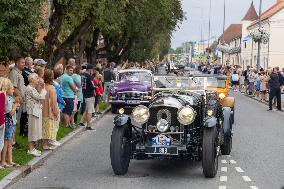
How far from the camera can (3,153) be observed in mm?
10664

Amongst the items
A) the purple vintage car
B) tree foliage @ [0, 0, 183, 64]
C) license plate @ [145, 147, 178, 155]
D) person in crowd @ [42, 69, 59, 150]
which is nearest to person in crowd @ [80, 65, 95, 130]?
tree foliage @ [0, 0, 183, 64]

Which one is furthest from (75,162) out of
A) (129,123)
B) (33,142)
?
(129,123)

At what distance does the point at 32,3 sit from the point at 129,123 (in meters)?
4.11

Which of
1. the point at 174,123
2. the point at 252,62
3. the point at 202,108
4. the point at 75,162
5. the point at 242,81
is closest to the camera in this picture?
the point at 174,123

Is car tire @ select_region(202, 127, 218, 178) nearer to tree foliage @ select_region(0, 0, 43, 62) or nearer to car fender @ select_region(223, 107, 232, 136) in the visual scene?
car fender @ select_region(223, 107, 232, 136)

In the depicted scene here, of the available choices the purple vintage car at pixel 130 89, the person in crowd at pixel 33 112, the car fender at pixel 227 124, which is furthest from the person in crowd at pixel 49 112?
the purple vintage car at pixel 130 89

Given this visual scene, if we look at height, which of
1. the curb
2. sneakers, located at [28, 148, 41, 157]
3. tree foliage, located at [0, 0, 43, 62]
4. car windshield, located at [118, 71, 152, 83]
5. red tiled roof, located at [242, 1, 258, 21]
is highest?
red tiled roof, located at [242, 1, 258, 21]

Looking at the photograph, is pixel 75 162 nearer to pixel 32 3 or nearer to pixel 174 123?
pixel 174 123

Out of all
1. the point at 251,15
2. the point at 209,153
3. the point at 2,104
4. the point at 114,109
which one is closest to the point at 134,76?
the point at 114,109

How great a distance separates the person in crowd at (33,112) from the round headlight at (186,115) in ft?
11.1

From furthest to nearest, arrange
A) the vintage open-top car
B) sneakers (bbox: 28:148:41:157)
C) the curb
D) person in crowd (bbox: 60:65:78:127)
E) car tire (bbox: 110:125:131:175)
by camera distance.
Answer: person in crowd (bbox: 60:65:78:127) < sneakers (bbox: 28:148:41:157) < car tire (bbox: 110:125:131:175) < the vintage open-top car < the curb

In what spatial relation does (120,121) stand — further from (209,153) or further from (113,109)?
(113,109)

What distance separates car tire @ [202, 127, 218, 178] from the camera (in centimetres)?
1011

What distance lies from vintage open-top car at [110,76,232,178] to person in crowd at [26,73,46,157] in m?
2.16
